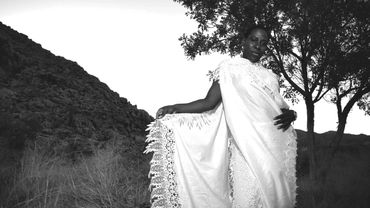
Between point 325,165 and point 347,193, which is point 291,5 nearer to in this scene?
point 325,165

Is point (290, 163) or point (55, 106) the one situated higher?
point (55, 106)

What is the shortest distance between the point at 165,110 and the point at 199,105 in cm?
28

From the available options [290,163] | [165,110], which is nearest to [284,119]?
[290,163]

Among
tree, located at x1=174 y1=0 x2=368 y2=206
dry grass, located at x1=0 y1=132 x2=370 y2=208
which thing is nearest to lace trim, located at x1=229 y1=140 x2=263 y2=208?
dry grass, located at x1=0 y1=132 x2=370 y2=208

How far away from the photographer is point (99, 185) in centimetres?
606

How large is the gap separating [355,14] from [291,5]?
5.98ft

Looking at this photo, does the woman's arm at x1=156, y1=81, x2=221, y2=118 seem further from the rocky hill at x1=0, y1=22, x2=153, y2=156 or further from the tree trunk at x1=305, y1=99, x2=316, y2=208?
the rocky hill at x1=0, y1=22, x2=153, y2=156

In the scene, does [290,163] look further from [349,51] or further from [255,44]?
[349,51]

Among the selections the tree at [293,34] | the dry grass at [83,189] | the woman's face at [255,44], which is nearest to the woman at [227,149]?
the woman's face at [255,44]

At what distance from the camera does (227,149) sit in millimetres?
2787

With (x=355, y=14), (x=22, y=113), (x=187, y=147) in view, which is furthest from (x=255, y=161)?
(x=22, y=113)

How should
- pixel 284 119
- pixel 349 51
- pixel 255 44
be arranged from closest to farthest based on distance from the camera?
pixel 284 119 → pixel 255 44 → pixel 349 51

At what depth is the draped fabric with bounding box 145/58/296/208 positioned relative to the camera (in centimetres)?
260

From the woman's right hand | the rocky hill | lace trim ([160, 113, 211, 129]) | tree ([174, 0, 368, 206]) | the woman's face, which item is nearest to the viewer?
the woman's right hand
